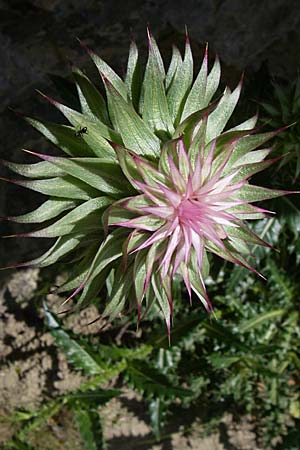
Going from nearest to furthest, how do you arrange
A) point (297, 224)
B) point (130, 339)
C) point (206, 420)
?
1. point (297, 224)
2. point (130, 339)
3. point (206, 420)

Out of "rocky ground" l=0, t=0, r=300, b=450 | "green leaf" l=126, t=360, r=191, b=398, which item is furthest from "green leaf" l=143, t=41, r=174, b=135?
"green leaf" l=126, t=360, r=191, b=398

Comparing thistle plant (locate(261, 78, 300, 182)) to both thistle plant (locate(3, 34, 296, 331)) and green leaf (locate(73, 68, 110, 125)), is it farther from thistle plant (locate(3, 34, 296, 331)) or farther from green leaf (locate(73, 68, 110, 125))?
green leaf (locate(73, 68, 110, 125))

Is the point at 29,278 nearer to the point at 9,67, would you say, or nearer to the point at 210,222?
the point at 9,67

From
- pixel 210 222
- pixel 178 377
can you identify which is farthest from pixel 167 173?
pixel 178 377

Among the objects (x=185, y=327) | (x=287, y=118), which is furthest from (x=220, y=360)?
(x=287, y=118)

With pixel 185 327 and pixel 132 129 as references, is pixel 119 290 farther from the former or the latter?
pixel 185 327

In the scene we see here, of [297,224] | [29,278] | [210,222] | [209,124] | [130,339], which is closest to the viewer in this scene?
[210,222]

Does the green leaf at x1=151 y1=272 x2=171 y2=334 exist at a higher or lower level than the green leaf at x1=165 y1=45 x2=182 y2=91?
lower
